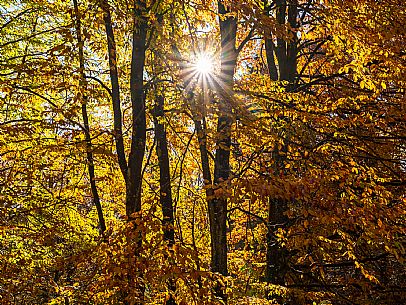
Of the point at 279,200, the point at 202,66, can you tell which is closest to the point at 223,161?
the point at 202,66

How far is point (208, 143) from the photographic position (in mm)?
6023

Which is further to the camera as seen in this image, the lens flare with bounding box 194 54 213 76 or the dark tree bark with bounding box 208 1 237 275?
the lens flare with bounding box 194 54 213 76

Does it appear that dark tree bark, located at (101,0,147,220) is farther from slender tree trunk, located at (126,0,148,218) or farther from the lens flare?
the lens flare

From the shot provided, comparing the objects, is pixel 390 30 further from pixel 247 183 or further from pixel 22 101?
pixel 22 101

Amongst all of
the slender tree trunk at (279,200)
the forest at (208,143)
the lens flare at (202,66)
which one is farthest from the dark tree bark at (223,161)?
the slender tree trunk at (279,200)

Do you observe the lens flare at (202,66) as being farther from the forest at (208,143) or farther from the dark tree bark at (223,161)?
the dark tree bark at (223,161)

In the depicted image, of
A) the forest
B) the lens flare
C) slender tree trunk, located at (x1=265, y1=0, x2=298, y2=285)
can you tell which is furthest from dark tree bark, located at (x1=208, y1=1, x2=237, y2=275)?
slender tree trunk, located at (x1=265, y1=0, x2=298, y2=285)

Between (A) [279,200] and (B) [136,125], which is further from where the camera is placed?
(A) [279,200]

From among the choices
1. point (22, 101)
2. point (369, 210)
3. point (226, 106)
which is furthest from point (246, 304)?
point (22, 101)

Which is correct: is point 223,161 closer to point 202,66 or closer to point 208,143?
point 208,143

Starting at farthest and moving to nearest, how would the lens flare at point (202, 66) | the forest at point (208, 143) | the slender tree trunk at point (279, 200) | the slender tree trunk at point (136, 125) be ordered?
1. the slender tree trunk at point (279, 200)
2. the lens flare at point (202, 66)
3. the slender tree trunk at point (136, 125)
4. the forest at point (208, 143)

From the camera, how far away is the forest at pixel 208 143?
13.1 feet

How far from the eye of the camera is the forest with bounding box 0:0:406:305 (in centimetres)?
399

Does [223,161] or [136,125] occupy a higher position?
[136,125]
